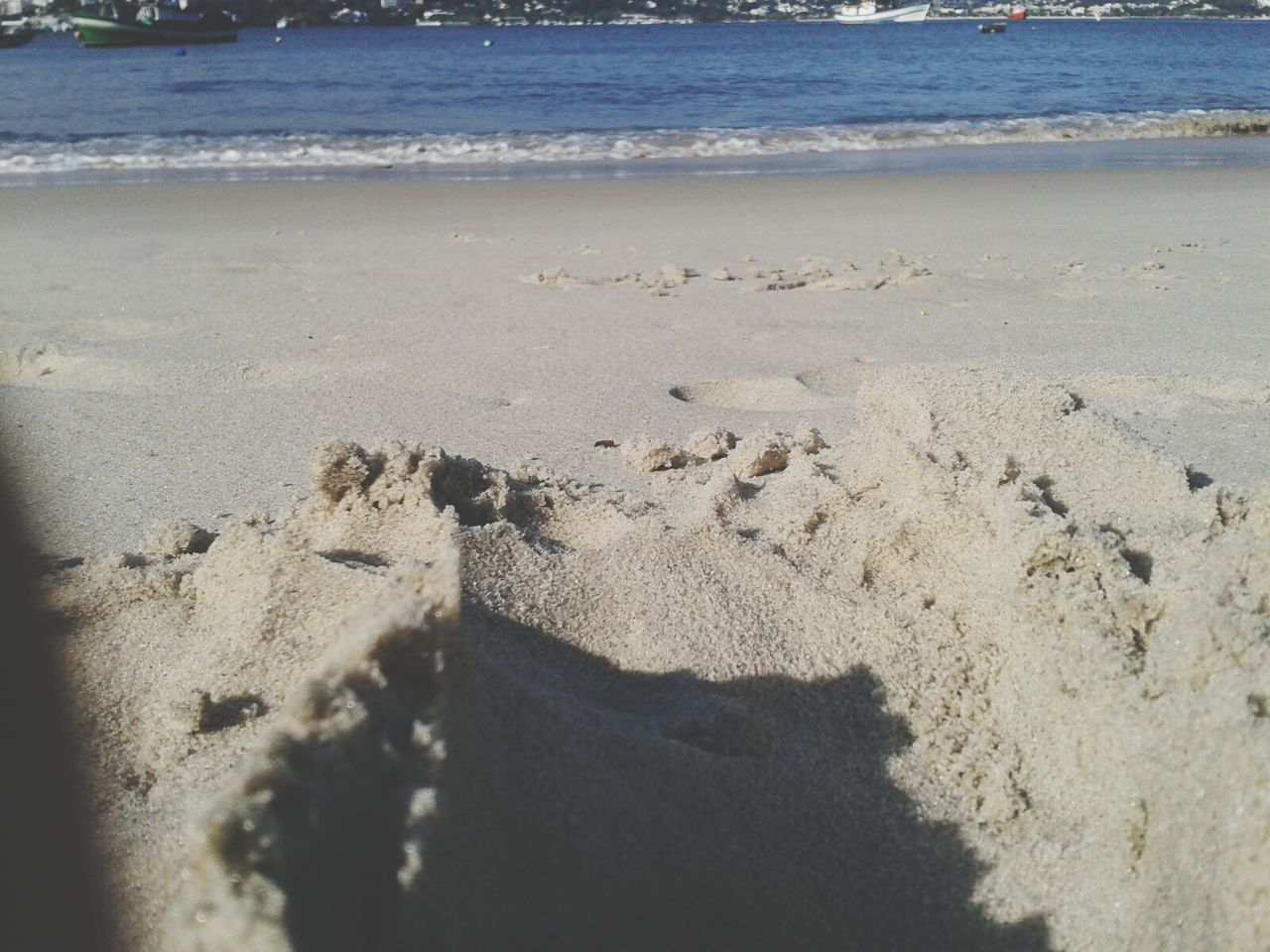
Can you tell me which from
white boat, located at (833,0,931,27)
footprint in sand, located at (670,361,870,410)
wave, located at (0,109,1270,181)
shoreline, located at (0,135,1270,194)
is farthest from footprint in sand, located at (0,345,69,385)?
white boat, located at (833,0,931,27)

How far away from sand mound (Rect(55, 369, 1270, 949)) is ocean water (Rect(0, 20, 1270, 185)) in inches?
328

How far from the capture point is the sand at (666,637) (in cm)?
100

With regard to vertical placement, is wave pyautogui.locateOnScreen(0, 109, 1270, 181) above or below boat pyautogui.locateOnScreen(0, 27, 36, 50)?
below

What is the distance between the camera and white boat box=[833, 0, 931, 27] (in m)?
54.7

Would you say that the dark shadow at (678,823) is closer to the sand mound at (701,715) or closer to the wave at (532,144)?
the sand mound at (701,715)

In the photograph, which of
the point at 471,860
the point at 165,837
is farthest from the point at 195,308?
the point at 471,860

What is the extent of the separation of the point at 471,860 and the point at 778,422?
2.28 metres

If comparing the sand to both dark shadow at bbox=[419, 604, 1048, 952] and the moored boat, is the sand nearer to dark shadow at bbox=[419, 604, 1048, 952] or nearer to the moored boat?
dark shadow at bbox=[419, 604, 1048, 952]

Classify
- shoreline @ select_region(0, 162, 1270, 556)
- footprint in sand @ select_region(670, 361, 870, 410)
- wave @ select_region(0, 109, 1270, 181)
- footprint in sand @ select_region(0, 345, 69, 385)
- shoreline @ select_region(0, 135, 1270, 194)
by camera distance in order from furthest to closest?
wave @ select_region(0, 109, 1270, 181) < shoreline @ select_region(0, 135, 1270, 194) < footprint in sand @ select_region(0, 345, 69, 385) < footprint in sand @ select_region(670, 361, 870, 410) < shoreline @ select_region(0, 162, 1270, 556)

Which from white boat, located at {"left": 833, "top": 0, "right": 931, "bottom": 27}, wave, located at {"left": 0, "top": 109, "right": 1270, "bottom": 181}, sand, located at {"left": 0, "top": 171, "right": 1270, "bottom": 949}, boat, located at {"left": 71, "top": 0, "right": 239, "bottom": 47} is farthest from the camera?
white boat, located at {"left": 833, "top": 0, "right": 931, "bottom": 27}

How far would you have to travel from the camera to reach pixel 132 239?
20.3 feet

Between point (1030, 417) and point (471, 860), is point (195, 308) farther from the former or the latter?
point (471, 860)

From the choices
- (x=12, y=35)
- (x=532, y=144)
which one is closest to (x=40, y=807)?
(x=532, y=144)

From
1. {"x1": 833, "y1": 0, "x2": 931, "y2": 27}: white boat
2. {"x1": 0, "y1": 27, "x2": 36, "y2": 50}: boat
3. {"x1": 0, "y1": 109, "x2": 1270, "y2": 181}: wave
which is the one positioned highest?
{"x1": 833, "y1": 0, "x2": 931, "y2": 27}: white boat
